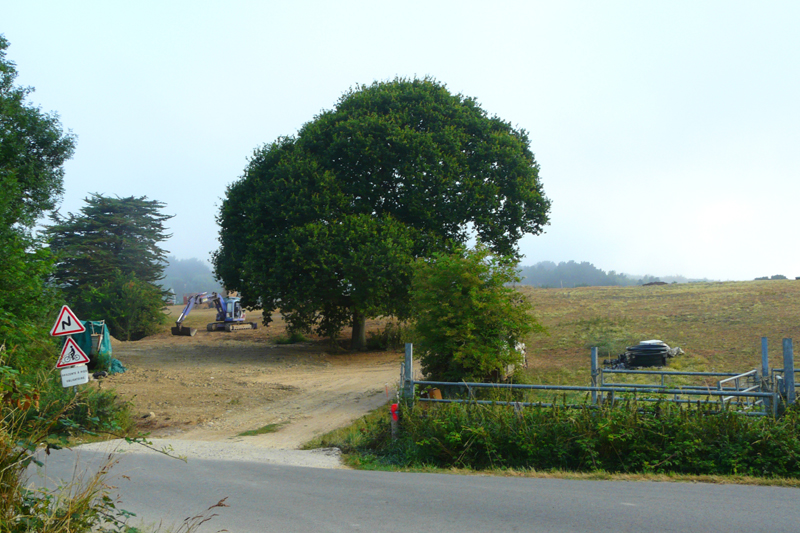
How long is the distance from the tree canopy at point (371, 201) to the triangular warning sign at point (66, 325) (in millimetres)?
12442

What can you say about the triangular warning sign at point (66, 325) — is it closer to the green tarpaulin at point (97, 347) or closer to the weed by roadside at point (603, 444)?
the weed by roadside at point (603, 444)

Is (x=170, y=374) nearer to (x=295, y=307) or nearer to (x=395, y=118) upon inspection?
(x=295, y=307)

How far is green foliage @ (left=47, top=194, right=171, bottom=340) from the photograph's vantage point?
42.1 meters

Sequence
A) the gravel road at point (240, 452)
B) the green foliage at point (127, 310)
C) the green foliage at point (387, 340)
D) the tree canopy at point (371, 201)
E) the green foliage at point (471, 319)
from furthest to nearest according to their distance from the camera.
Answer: the green foliage at point (127, 310) → the green foliage at point (387, 340) → the tree canopy at point (371, 201) → the green foliage at point (471, 319) → the gravel road at point (240, 452)

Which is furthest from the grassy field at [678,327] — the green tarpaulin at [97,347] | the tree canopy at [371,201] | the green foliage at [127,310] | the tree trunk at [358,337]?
the green foliage at [127,310]

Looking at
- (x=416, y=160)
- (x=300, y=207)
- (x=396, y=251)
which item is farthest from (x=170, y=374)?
(x=416, y=160)

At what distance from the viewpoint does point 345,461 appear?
10312 mm

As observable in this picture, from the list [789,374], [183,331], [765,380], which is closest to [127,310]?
[183,331]

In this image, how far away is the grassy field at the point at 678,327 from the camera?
73.3 feet

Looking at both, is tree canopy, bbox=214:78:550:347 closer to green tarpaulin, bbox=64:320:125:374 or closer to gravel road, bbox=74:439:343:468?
green tarpaulin, bbox=64:320:125:374

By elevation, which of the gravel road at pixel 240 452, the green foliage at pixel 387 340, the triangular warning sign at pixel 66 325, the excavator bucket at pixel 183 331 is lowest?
the gravel road at pixel 240 452

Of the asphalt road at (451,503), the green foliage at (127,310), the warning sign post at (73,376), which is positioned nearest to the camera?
the asphalt road at (451,503)

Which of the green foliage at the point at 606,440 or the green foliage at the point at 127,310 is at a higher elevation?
the green foliage at the point at 127,310

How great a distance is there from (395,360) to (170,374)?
10.2 meters
